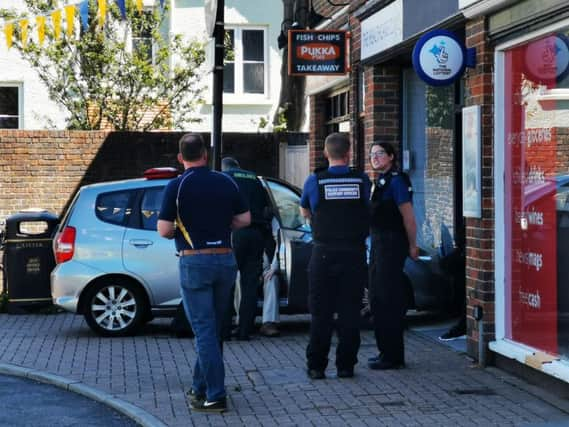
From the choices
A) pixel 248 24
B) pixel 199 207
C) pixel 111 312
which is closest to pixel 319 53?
pixel 111 312

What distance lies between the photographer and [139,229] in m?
11.5

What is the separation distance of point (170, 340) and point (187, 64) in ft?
42.9

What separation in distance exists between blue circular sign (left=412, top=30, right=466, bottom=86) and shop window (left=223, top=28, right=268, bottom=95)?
681 inches

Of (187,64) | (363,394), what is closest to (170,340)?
(363,394)

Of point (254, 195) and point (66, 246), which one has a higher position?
point (254, 195)

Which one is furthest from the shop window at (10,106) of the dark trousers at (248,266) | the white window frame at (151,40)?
the dark trousers at (248,266)

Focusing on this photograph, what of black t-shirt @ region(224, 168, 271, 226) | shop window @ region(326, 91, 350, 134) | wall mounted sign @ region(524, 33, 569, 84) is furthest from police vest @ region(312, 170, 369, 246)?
shop window @ region(326, 91, 350, 134)

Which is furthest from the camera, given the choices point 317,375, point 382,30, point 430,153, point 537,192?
point 430,153

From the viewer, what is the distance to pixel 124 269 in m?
11.4

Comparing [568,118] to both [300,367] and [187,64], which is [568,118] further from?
[187,64]

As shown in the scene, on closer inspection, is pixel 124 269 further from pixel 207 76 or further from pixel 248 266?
pixel 207 76

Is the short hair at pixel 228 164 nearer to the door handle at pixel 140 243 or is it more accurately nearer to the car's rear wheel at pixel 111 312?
the door handle at pixel 140 243

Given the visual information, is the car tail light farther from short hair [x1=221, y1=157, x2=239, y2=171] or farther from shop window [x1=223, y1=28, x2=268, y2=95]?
shop window [x1=223, y1=28, x2=268, y2=95]

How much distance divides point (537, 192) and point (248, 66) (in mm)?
18733
